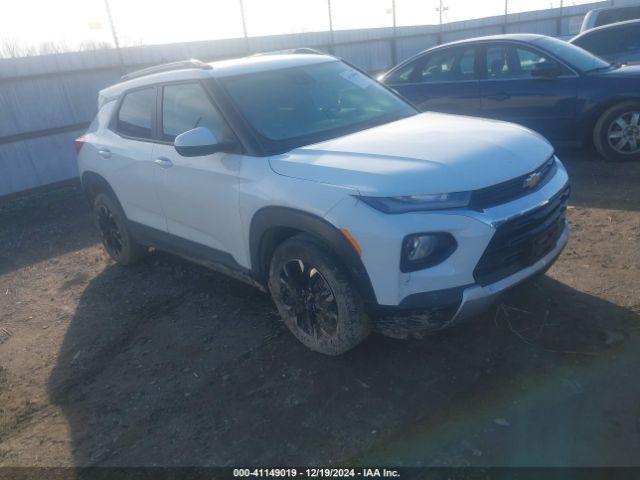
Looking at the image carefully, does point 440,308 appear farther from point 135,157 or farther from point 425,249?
point 135,157

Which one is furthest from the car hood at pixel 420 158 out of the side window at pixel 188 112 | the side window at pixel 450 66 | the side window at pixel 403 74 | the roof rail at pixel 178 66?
the side window at pixel 403 74

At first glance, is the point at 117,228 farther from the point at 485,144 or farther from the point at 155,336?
the point at 485,144

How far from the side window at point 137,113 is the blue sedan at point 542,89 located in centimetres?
444

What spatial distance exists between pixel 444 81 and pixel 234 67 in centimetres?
451

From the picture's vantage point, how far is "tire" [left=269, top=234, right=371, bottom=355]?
9.99 ft

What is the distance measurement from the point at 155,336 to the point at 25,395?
925mm

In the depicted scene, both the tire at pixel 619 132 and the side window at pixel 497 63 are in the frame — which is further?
the side window at pixel 497 63

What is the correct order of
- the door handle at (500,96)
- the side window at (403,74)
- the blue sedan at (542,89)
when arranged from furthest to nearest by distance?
1. the side window at (403,74)
2. the door handle at (500,96)
3. the blue sedan at (542,89)

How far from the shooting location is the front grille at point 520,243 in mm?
2779

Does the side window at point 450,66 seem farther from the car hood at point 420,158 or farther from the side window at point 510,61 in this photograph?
the car hood at point 420,158

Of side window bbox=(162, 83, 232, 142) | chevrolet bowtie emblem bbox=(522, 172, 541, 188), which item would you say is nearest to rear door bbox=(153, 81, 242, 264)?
side window bbox=(162, 83, 232, 142)

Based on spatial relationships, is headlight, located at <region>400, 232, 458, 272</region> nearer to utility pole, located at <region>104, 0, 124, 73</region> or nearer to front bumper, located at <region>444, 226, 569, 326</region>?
front bumper, located at <region>444, 226, 569, 326</region>

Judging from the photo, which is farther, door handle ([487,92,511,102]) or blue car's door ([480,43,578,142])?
door handle ([487,92,511,102])

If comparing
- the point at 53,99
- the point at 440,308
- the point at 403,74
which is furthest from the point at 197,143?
the point at 53,99
